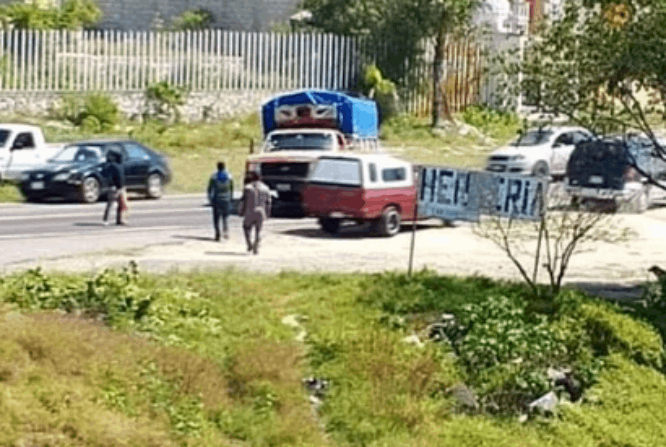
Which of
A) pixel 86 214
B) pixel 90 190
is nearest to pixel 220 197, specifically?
pixel 86 214

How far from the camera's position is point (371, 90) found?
53.7 meters

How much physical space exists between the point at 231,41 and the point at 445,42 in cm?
744

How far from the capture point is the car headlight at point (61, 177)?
35.5m

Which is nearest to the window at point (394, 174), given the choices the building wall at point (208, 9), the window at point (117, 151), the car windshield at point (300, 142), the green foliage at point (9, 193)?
the car windshield at point (300, 142)

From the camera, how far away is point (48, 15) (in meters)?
52.2

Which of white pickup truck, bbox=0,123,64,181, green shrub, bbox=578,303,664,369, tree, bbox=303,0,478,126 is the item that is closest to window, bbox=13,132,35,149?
white pickup truck, bbox=0,123,64,181

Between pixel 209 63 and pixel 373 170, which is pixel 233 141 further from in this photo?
pixel 373 170

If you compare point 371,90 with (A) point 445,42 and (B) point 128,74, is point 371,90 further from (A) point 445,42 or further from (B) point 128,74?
(B) point 128,74

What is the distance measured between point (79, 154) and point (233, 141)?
1142 cm

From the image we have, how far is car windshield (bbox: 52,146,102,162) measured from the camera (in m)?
36.3

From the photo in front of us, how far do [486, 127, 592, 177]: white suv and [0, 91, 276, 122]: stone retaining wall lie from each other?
1025 centimetres

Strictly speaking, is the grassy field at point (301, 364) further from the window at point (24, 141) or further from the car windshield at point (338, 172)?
the window at point (24, 141)

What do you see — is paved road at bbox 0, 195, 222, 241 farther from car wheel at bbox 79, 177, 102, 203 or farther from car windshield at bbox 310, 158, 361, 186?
car windshield at bbox 310, 158, 361, 186

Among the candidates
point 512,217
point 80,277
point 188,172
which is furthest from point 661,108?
point 188,172
